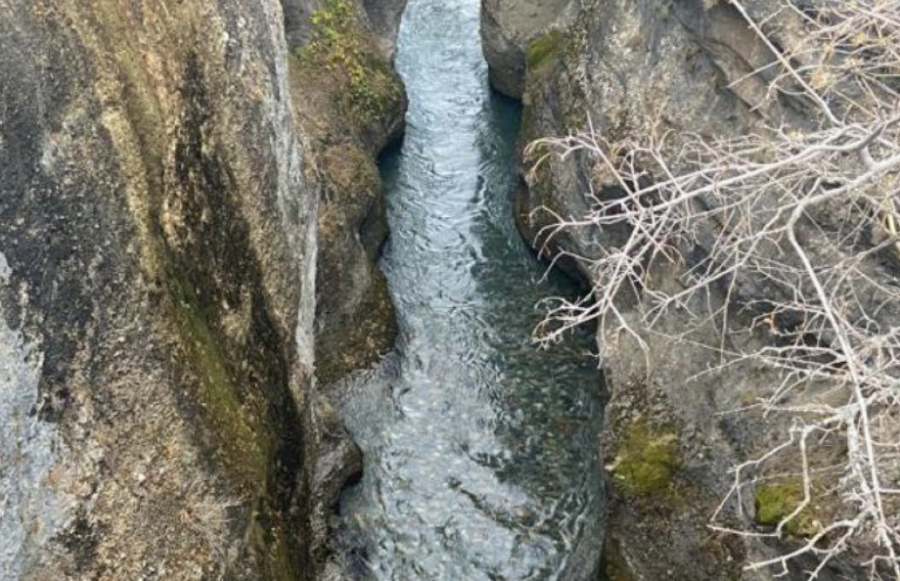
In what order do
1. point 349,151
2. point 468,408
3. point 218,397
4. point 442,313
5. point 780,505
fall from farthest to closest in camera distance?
point 349,151, point 442,313, point 468,408, point 780,505, point 218,397

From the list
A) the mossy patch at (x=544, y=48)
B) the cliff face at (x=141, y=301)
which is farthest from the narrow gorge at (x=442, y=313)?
the mossy patch at (x=544, y=48)

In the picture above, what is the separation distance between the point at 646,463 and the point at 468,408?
9.33 feet

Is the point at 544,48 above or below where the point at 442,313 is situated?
above

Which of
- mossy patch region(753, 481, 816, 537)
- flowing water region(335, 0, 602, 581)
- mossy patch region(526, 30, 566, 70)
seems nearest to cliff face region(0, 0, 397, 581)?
flowing water region(335, 0, 602, 581)

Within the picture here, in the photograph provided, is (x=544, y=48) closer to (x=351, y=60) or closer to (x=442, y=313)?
Result: (x=351, y=60)

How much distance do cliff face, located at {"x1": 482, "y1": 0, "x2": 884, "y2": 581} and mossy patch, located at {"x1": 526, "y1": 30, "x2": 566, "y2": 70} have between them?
10.1ft

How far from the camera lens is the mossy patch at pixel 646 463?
10578mm

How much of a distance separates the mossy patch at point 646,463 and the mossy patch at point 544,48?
8.01 metres

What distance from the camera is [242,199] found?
9.06 meters

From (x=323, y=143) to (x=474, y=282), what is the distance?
295cm

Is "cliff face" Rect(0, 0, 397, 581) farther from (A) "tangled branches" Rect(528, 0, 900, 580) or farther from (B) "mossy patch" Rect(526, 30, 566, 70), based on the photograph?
(B) "mossy patch" Rect(526, 30, 566, 70)

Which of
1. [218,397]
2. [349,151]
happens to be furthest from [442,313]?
[218,397]

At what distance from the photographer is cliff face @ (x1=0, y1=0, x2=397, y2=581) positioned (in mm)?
7234

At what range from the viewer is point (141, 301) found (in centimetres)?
770
